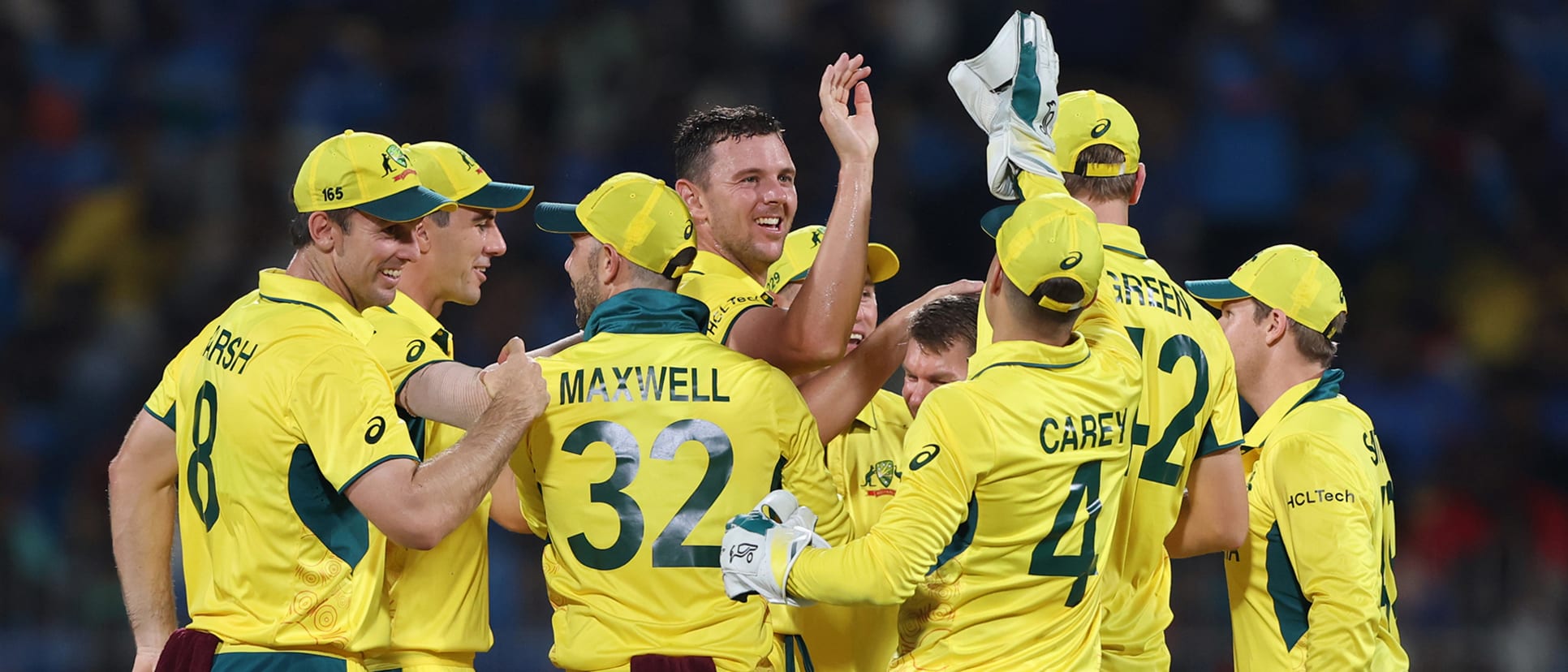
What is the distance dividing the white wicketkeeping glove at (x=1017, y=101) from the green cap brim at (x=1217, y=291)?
120 cm

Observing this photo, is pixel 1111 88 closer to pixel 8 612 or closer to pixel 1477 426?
pixel 1477 426

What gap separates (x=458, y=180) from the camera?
618 centimetres

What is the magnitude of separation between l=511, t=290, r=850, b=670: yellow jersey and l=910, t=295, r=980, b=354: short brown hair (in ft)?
2.15

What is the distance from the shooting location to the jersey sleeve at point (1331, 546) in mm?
5992

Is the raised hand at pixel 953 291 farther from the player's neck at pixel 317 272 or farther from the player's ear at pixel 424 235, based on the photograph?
the player's neck at pixel 317 272

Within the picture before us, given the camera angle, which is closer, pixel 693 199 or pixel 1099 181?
pixel 1099 181

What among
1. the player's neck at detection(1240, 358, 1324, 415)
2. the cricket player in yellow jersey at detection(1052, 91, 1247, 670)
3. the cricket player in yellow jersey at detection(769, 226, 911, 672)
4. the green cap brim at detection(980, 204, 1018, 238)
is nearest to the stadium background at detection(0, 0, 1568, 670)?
the cricket player in yellow jersey at detection(769, 226, 911, 672)

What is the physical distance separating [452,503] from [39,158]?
1006cm

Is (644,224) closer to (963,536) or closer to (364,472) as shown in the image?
(364,472)

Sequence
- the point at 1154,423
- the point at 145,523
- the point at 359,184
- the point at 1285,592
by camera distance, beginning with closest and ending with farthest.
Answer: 1. the point at 359,184
2. the point at 1154,423
3. the point at 145,523
4. the point at 1285,592

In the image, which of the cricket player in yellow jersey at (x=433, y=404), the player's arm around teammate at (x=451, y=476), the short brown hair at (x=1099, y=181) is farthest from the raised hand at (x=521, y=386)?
the short brown hair at (x=1099, y=181)

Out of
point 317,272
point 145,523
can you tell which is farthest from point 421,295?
point 145,523

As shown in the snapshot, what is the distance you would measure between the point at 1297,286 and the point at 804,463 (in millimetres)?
2189

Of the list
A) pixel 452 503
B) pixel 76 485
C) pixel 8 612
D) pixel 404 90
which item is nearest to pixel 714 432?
pixel 452 503
